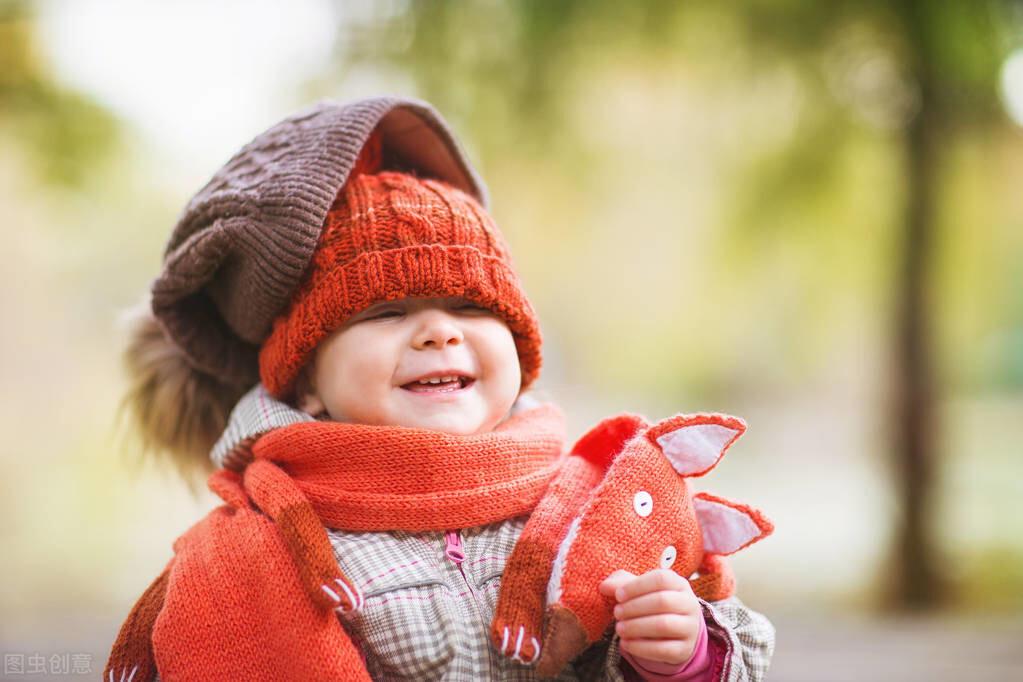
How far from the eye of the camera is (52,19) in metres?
3.62

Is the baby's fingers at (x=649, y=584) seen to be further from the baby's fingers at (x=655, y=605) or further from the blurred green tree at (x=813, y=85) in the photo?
the blurred green tree at (x=813, y=85)

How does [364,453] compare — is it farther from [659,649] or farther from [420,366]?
[659,649]

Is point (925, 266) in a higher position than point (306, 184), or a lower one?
higher

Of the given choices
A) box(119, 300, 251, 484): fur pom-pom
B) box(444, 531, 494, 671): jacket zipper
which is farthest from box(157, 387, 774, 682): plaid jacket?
box(119, 300, 251, 484): fur pom-pom

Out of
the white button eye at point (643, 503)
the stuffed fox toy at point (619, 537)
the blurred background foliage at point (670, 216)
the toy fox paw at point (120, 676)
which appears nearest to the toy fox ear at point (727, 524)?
the stuffed fox toy at point (619, 537)

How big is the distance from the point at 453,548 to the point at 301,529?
20 cm

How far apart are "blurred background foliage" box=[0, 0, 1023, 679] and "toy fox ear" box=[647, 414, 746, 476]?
2.31 metres

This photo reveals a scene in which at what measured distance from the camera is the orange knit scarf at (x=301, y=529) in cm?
104

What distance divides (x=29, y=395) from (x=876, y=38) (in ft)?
13.9

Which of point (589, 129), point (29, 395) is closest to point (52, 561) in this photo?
point (29, 395)

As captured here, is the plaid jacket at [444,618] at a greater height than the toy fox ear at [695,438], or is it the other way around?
the toy fox ear at [695,438]

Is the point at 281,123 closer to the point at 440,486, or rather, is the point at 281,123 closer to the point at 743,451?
the point at 440,486

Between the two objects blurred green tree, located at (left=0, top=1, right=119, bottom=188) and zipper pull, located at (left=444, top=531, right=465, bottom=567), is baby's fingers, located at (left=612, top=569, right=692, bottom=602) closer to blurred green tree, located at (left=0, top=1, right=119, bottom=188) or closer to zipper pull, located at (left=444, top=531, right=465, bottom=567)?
zipper pull, located at (left=444, top=531, right=465, bottom=567)

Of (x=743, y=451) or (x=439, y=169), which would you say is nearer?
(x=439, y=169)
